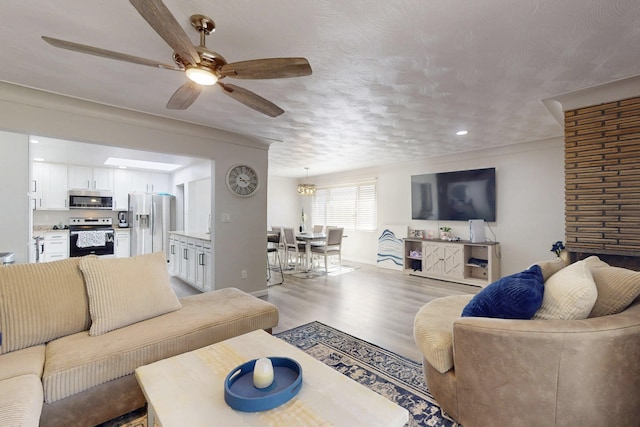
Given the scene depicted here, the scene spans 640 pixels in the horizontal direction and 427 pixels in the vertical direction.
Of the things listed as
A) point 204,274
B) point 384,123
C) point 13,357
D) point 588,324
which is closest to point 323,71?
point 384,123

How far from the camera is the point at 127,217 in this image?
665cm

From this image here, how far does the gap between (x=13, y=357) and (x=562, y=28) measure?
370 centimetres

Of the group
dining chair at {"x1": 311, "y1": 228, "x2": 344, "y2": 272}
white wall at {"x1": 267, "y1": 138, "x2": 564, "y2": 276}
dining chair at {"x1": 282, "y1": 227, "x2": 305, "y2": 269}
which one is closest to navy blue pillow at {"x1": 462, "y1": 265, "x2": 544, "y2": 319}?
white wall at {"x1": 267, "y1": 138, "x2": 564, "y2": 276}

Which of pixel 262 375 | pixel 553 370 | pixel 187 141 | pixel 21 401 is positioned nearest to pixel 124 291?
pixel 21 401

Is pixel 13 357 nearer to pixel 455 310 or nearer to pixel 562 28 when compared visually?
pixel 455 310

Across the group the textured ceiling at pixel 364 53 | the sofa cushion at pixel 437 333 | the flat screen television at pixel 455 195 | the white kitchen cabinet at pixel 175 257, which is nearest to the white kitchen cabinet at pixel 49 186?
the white kitchen cabinet at pixel 175 257

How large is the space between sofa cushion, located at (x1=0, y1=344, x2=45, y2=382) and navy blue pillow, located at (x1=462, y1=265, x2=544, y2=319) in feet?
7.69

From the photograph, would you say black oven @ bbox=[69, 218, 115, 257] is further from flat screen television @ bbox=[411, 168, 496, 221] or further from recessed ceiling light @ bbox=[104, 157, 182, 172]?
flat screen television @ bbox=[411, 168, 496, 221]

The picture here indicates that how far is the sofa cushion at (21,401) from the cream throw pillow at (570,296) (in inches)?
92.7

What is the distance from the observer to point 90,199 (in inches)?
237

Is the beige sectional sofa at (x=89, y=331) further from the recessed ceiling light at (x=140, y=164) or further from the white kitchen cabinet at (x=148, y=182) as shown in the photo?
the white kitchen cabinet at (x=148, y=182)

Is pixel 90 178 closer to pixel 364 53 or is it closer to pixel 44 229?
pixel 44 229

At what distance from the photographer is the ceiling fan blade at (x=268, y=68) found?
1440mm

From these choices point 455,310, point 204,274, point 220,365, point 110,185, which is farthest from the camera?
point 110,185
